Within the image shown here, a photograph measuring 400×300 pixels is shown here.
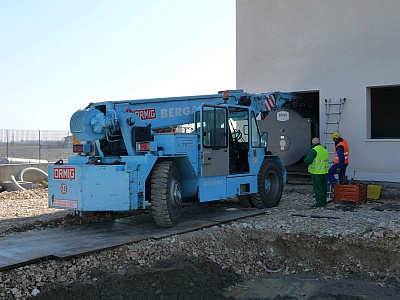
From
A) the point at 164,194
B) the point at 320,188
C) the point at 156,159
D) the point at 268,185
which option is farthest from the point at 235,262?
the point at 320,188

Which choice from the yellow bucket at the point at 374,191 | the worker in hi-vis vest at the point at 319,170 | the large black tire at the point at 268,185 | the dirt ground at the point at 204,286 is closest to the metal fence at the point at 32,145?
the large black tire at the point at 268,185

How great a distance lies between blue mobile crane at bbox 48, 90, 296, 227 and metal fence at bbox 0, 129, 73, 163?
43.4ft

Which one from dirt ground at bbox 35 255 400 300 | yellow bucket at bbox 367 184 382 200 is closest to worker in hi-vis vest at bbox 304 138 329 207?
yellow bucket at bbox 367 184 382 200

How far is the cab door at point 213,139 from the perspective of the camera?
9.36 meters

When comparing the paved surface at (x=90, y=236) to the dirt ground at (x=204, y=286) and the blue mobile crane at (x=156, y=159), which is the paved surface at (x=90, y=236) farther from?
the dirt ground at (x=204, y=286)

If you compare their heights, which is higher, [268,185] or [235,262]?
[268,185]

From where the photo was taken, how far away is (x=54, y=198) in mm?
8656

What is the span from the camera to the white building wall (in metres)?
13.2

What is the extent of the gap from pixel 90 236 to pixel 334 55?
9563 millimetres

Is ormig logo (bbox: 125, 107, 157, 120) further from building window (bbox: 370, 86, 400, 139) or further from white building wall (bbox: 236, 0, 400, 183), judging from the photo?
building window (bbox: 370, 86, 400, 139)

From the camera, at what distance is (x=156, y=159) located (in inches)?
334

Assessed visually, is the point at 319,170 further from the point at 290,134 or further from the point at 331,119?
the point at 290,134

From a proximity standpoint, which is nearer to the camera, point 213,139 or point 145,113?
point 145,113

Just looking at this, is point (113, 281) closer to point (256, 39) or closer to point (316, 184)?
point (316, 184)
